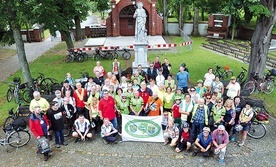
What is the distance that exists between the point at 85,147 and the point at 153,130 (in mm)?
2315

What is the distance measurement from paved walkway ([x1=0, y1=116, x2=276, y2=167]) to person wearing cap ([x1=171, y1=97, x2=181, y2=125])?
3.22 ft

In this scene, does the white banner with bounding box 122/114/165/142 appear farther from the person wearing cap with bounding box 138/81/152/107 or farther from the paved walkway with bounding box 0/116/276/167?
the person wearing cap with bounding box 138/81/152/107

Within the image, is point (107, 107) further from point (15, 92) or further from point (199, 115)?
point (15, 92)

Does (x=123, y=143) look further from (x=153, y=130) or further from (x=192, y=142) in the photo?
(x=192, y=142)

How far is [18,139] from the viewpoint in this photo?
8.55 meters

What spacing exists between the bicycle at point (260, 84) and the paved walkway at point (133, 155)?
13.4 feet

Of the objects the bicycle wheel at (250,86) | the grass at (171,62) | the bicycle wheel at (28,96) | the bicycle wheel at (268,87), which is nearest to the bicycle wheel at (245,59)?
the grass at (171,62)

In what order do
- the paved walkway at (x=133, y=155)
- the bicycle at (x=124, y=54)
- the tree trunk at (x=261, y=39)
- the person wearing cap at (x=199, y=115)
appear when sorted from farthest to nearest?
the bicycle at (x=124, y=54) < the tree trunk at (x=261, y=39) < the person wearing cap at (x=199, y=115) < the paved walkway at (x=133, y=155)

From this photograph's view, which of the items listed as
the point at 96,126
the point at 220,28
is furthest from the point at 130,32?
the point at 96,126

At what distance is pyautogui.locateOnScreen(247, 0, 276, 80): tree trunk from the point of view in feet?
37.7

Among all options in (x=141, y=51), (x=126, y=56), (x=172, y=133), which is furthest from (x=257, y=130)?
(x=126, y=56)

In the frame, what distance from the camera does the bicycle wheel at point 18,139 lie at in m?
8.45

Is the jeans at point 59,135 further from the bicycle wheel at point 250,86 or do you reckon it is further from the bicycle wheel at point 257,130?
the bicycle wheel at point 250,86

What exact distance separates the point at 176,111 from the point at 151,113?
0.91 metres
